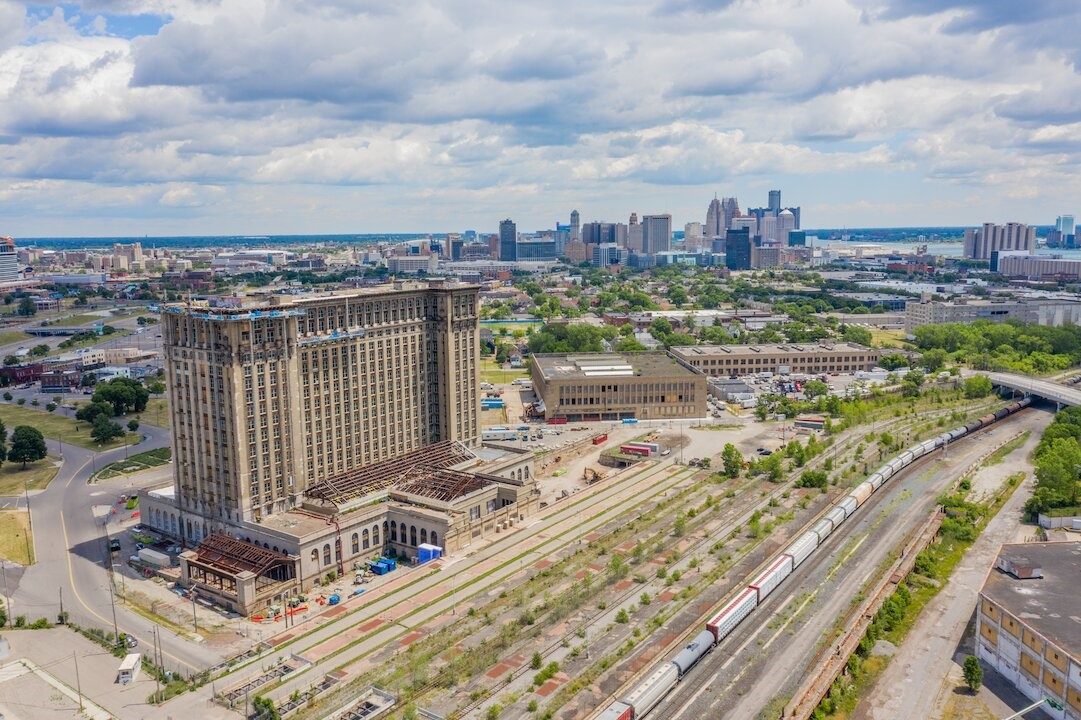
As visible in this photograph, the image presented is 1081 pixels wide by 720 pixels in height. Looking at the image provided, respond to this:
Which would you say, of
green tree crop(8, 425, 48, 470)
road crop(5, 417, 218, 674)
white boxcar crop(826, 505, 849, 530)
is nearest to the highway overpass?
white boxcar crop(826, 505, 849, 530)

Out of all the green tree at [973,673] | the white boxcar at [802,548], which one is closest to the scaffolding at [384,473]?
the white boxcar at [802,548]

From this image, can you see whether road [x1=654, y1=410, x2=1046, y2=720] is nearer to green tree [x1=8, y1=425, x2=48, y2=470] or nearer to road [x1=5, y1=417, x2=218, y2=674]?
road [x1=5, y1=417, x2=218, y2=674]

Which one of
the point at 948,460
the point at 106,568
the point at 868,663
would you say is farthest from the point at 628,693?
the point at 948,460

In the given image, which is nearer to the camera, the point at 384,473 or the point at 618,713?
the point at 618,713

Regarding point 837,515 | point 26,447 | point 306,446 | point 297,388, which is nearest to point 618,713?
point 837,515

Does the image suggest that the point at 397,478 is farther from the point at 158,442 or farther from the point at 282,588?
the point at 158,442

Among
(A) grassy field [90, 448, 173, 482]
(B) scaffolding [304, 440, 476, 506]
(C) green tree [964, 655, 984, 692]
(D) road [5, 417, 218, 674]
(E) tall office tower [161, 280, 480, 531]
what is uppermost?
(E) tall office tower [161, 280, 480, 531]

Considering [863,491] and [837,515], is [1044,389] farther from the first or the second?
[837,515]
